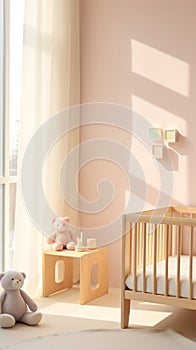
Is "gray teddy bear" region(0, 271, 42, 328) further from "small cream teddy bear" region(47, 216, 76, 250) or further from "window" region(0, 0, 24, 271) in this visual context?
"small cream teddy bear" region(47, 216, 76, 250)

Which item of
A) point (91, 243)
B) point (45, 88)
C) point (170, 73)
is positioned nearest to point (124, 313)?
point (91, 243)

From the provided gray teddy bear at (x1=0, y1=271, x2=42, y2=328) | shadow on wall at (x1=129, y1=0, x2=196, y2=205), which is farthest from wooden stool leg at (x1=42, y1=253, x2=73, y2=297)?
shadow on wall at (x1=129, y1=0, x2=196, y2=205)

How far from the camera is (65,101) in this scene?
3898mm

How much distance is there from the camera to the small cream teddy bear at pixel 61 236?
3.68 metres

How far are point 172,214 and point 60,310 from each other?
3.45 feet

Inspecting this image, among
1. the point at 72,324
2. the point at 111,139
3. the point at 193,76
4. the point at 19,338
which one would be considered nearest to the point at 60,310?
the point at 72,324

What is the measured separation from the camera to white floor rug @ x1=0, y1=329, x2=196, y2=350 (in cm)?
260

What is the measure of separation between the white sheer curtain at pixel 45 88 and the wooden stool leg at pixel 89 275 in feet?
1.14

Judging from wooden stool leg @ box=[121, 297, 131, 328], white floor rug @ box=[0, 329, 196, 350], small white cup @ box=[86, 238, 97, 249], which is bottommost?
white floor rug @ box=[0, 329, 196, 350]

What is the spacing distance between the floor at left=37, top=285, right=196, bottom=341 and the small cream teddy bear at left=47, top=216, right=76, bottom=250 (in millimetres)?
358

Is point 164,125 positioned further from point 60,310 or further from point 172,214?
point 60,310

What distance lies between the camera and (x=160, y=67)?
150 inches

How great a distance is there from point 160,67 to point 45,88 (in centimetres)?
84

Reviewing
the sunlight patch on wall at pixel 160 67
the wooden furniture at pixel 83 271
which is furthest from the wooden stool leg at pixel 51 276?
the sunlight patch on wall at pixel 160 67
